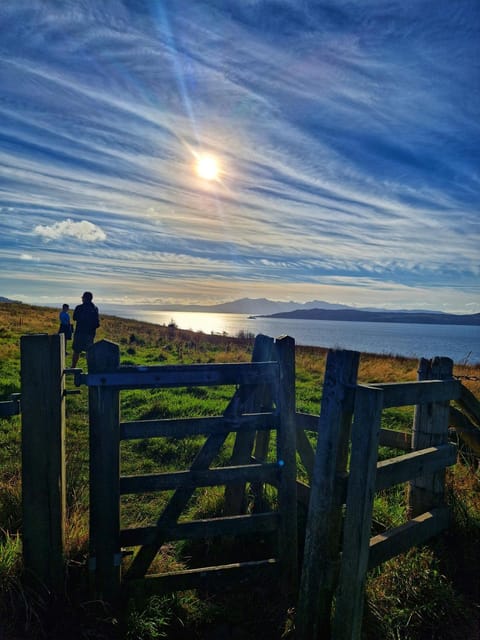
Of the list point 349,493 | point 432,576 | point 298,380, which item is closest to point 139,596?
point 349,493

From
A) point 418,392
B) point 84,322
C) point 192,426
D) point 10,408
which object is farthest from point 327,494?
point 84,322

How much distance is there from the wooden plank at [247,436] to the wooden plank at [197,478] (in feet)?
1.27

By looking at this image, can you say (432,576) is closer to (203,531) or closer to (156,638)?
(203,531)

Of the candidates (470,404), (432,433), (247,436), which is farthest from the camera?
(470,404)

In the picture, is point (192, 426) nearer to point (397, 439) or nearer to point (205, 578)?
point (205, 578)

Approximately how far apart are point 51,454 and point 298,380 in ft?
48.3

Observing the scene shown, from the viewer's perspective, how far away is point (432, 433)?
4930 mm

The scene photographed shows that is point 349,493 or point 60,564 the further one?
point 60,564

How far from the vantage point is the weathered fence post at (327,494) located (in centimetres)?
340

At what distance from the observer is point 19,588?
3602mm

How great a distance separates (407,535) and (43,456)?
3238mm

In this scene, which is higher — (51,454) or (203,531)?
(51,454)

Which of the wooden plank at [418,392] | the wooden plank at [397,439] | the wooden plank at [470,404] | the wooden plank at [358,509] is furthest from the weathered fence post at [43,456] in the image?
the wooden plank at [470,404]

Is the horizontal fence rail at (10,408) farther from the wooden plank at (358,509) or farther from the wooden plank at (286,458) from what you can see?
the wooden plank at (358,509)
